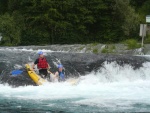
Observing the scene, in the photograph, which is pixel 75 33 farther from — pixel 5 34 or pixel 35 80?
pixel 35 80

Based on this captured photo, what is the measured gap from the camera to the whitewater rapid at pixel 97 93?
12.4 metres

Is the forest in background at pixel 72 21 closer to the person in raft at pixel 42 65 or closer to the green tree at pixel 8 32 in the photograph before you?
the green tree at pixel 8 32

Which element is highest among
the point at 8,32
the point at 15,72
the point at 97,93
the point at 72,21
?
the point at 72,21

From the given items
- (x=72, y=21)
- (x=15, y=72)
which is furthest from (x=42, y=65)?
(x=72, y=21)

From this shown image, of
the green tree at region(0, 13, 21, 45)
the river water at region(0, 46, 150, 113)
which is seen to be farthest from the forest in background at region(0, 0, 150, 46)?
the river water at region(0, 46, 150, 113)

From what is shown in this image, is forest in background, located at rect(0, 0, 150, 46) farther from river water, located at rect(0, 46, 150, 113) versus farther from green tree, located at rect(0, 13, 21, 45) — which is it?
river water, located at rect(0, 46, 150, 113)

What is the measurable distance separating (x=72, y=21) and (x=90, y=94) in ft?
89.7

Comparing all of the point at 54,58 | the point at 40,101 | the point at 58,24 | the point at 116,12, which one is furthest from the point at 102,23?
the point at 40,101

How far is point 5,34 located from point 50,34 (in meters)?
6.04

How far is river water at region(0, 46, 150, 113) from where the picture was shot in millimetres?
12156

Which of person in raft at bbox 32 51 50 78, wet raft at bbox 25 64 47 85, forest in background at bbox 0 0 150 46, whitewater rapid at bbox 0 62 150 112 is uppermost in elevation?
forest in background at bbox 0 0 150 46

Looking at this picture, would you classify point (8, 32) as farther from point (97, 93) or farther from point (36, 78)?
point (97, 93)

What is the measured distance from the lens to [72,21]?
135ft

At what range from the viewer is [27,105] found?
40.9 feet
